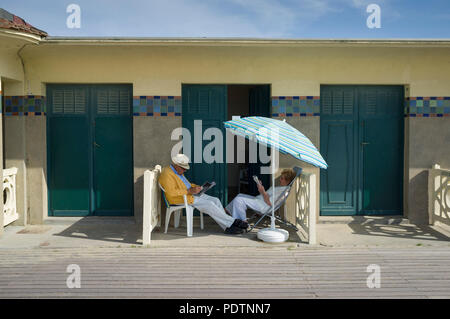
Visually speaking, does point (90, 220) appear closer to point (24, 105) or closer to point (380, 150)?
point (24, 105)

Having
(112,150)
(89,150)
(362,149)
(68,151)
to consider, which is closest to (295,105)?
(362,149)

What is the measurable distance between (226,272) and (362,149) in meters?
3.91

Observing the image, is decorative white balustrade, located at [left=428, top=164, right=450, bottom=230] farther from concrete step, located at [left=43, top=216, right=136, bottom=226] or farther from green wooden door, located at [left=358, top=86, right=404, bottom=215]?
concrete step, located at [left=43, top=216, right=136, bottom=226]

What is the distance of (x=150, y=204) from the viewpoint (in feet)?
20.0

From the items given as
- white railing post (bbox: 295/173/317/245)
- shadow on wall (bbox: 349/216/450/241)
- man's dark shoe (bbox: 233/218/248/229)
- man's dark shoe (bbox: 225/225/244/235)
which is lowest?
shadow on wall (bbox: 349/216/450/241)

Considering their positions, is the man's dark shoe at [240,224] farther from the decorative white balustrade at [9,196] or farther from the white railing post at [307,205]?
the decorative white balustrade at [9,196]

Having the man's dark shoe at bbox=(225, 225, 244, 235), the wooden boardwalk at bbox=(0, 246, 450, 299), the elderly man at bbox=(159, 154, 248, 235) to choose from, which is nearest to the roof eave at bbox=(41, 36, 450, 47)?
the elderly man at bbox=(159, 154, 248, 235)

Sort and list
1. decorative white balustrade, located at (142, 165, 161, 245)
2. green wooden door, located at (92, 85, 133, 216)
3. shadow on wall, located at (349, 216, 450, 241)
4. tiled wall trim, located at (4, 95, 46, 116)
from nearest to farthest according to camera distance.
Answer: decorative white balustrade, located at (142, 165, 161, 245), shadow on wall, located at (349, 216, 450, 241), tiled wall trim, located at (4, 95, 46, 116), green wooden door, located at (92, 85, 133, 216)

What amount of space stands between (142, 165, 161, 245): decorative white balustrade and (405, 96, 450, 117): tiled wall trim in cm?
440

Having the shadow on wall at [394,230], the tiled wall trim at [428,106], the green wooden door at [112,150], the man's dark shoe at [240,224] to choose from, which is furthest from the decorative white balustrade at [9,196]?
the tiled wall trim at [428,106]

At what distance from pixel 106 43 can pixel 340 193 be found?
464 centimetres

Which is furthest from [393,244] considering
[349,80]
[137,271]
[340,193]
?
[137,271]

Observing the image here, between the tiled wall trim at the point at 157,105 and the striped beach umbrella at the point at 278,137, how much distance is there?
1.63 meters

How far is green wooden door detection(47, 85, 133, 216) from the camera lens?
25.1 feet
